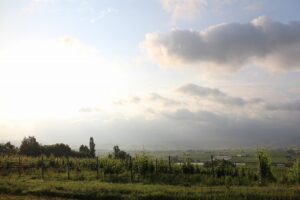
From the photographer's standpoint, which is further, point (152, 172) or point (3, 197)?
point (152, 172)

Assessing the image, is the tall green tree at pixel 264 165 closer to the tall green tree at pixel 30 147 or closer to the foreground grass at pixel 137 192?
the foreground grass at pixel 137 192

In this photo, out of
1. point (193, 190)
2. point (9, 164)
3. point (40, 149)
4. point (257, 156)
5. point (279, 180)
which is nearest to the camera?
point (193, 190)

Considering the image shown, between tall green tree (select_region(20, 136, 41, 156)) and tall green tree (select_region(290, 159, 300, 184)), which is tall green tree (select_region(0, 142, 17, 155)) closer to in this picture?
tall green tree (select_region(20, 136, 41, 156))

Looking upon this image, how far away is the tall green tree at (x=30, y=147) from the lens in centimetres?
8775

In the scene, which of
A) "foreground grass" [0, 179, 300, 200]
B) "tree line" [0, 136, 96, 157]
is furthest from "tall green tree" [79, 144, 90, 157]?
"foreground grass" [0, 179, 300, 200]

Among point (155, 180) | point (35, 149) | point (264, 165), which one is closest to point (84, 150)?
point (35, 149)

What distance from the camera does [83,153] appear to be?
98.2 meters

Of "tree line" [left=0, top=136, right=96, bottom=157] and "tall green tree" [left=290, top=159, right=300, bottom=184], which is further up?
"tree line" [left=0, top=136, right=96, bottom=157]

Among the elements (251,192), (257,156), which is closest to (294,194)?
(251,192)

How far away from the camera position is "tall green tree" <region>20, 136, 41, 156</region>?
8775cm

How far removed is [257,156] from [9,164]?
2820cm

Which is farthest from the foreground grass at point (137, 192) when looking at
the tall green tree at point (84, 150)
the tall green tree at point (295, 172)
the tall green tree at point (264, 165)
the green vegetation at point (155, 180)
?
the tall green tree at point (84, 150)

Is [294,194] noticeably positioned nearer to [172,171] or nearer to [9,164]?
[172,171]

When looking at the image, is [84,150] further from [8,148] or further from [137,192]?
[137,192]
